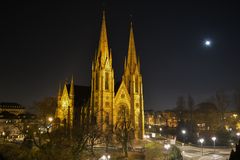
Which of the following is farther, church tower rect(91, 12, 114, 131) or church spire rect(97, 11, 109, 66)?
church spire rect(97, 11, 109, 66)

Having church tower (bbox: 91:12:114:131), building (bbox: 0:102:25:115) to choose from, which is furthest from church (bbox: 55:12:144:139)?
building (bbox: 0:102:25:115)

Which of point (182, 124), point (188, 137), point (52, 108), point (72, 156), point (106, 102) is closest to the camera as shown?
point (72, 156)

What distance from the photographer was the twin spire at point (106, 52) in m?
59.2

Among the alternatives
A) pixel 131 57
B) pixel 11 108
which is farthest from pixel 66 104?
pixel 11 108

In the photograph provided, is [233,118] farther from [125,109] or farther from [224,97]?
[125,109]

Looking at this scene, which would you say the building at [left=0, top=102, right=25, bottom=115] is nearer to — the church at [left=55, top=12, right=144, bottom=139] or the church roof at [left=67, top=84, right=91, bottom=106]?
the church at [left=55, top=12, right=144, bottom=139]

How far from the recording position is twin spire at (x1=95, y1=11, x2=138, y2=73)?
2329 inches

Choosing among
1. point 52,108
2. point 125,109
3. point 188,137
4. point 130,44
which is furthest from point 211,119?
point 52,108

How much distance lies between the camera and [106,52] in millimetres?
59531

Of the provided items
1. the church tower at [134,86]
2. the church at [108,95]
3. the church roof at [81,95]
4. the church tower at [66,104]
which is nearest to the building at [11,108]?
the church tower at [66,104]

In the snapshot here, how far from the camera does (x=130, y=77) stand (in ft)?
212

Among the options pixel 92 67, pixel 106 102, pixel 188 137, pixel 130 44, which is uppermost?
pixel 130 44

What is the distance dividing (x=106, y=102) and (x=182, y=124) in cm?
2764

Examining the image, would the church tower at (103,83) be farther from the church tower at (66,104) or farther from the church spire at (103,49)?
the church tower at (66,104)
